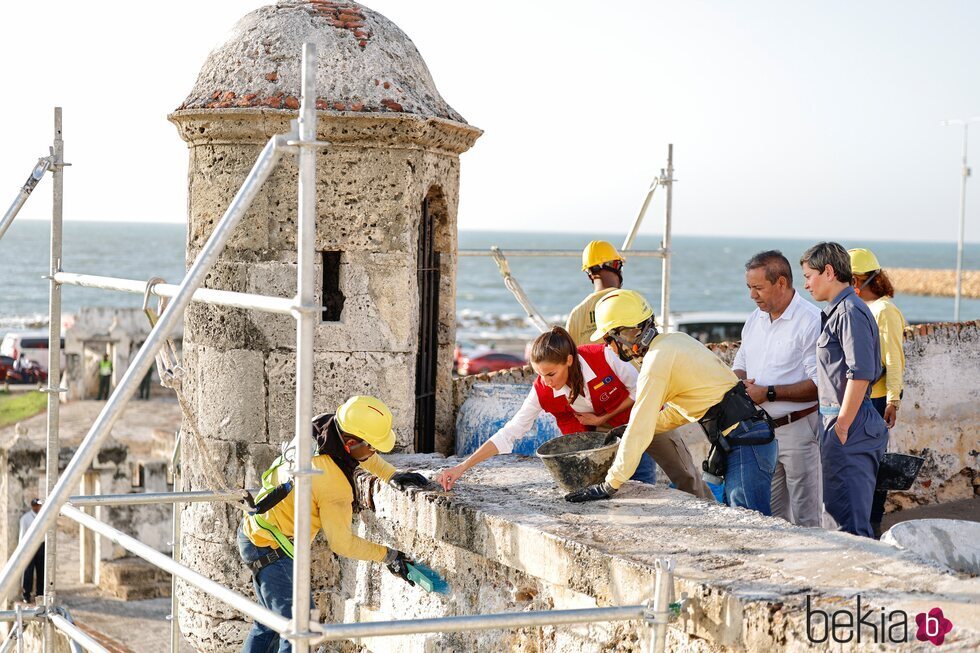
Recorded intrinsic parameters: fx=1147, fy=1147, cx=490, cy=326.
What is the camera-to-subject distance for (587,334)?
664 centimetres

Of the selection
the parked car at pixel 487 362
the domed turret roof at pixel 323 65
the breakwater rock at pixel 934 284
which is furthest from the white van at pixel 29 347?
the breakwater rock at pixel 934 284

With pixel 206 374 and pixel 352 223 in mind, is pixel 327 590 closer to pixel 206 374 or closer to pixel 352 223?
pixel 206 374

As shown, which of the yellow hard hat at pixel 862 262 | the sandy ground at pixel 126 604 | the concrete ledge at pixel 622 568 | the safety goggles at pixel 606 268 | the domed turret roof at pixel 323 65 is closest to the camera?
the concrete ledge at pixel 622 568

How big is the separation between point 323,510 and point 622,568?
142 cm

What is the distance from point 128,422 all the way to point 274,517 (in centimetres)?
2536

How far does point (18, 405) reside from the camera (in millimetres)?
31828

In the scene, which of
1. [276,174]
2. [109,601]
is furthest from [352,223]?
[109,601]

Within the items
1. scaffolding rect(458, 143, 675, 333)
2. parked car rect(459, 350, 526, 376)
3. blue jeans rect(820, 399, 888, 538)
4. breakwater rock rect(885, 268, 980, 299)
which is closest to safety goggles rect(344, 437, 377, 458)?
blue jeans rect(820, 399, 888, 538)

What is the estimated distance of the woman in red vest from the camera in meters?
5.30

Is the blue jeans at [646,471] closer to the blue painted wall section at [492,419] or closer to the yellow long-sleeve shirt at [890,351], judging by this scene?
the blue painted wall section at [492,419]

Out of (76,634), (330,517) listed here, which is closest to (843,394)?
(330,517)

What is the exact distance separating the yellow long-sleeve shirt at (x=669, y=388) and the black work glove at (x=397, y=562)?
95 centimetres

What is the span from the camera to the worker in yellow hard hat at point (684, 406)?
482 cm

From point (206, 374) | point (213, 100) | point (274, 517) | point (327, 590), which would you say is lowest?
point (327, 590)
